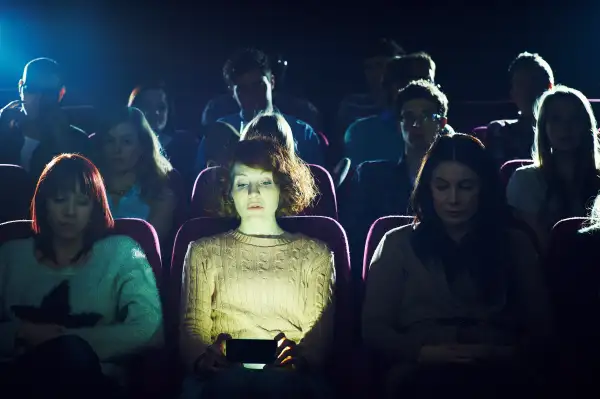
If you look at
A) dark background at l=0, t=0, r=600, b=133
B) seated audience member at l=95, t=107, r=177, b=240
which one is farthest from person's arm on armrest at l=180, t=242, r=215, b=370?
dark background at l=0, t=0, r=600, b=133

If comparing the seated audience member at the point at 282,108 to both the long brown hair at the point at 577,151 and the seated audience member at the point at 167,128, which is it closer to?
the seated audience member at the point at 167,128

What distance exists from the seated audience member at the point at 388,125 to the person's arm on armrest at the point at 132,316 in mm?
1223

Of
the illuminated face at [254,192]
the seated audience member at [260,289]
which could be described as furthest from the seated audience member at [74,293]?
the illuminated face at [254,192]

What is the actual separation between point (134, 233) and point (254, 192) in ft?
0.95

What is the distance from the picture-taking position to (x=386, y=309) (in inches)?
70.6

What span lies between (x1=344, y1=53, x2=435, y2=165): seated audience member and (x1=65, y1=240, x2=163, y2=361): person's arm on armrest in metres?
1.22

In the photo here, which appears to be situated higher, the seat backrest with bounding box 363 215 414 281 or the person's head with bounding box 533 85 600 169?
the person's head with bounding box 533 85 600 169

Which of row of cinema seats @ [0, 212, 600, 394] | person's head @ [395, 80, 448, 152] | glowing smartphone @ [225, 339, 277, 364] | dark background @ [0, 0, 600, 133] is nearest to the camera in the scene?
glowing smartphone @ [225, 339, 277, 364]

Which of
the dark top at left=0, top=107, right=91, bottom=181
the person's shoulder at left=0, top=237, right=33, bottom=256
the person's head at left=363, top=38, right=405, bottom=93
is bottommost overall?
the person's shoulder at left=0, top=237, right=33, bottom=256

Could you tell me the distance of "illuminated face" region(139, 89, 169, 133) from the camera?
3.15 meters

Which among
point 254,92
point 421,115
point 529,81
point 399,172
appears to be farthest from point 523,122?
point 254,92

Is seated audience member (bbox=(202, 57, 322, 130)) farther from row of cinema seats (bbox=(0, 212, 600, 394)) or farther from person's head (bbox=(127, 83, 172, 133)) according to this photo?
row of cinema seats (bbox=(0, 212, 600, 394))

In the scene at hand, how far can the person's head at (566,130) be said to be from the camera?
227 centimetres

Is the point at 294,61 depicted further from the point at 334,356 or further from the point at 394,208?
the point at 334,356
